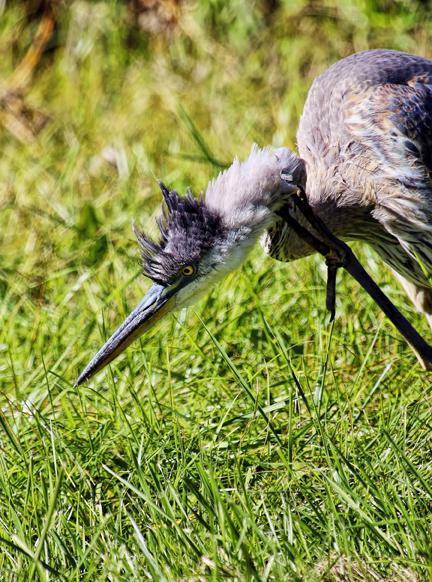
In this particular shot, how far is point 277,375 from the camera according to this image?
3.90 m

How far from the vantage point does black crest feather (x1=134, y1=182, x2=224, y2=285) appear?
3477 millimetres

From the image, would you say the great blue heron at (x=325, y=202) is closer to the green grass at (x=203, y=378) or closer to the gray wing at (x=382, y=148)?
the gray wing at (x=382, y=148)

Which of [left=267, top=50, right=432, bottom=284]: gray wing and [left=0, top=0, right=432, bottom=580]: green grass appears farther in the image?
[left=267, top=50, right=432, bottom=284]: gray wing

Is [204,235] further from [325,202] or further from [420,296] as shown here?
[420,296]

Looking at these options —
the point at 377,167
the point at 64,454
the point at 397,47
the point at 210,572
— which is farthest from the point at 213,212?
the point at 397,47

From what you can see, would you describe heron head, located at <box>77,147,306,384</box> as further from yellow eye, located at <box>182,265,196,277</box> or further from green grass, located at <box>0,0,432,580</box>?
green grass, located at <box>0,0,432,580</box>

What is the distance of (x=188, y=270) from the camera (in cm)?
359

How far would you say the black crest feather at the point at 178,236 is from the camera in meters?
3.48

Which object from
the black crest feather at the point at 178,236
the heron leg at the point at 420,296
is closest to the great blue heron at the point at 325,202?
the black crest feather at the point at 178,236

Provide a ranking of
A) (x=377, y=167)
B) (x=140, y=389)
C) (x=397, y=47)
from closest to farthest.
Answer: (x=377, y=167), (x=140, y=389), (x=397, y=47)

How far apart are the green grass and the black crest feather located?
31 centimetres

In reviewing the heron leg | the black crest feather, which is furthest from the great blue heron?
the heron leg

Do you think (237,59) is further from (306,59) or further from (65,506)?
(65,506)

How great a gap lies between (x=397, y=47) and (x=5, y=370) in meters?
3.12
